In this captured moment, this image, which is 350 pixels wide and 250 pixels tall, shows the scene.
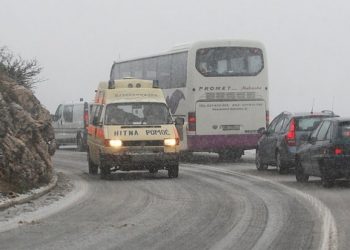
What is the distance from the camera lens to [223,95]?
1027 inches

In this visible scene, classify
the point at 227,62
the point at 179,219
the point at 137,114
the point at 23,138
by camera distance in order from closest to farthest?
the point at 179,219, the point at 23,138, the point at 137,114, the point at 227,62

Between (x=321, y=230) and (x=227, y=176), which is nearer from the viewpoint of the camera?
(x=321, y=230)

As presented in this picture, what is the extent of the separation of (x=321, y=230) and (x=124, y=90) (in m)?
11.6

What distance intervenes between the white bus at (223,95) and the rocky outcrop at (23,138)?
650cm

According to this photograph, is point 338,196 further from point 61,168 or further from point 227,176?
point 61,168

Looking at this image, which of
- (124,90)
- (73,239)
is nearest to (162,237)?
(73,239)

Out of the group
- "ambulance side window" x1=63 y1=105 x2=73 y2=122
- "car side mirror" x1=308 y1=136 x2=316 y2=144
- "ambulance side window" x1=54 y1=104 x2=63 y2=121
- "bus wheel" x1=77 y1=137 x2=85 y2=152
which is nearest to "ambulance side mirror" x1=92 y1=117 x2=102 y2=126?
"car side mirror" x1=308 y1=136 x2=316 y2=144

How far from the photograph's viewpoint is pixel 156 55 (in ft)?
94.5

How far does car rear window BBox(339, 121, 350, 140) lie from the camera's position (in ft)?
53.6

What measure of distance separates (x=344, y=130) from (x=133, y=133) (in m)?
5.44

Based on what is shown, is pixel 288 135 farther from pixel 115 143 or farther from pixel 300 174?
pixel 115 143

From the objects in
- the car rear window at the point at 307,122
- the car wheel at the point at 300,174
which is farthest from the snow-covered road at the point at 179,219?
the car rear window at the point at 307,122

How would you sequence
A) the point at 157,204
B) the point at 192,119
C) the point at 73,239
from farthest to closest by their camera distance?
1. the point at 192,119
2. the point at 157,204
3. the point at 73,239

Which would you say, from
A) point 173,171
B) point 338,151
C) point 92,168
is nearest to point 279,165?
point 173,171
